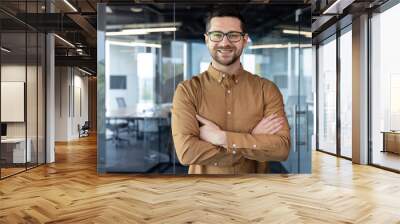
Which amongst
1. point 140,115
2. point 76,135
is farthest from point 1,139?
point 76,135

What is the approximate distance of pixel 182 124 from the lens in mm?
4699

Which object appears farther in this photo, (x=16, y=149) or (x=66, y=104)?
(x=66, y=104)

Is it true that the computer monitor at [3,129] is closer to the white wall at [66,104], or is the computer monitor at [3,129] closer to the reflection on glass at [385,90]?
the reflection on glass at [385,90]

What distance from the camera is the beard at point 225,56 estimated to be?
470 cm

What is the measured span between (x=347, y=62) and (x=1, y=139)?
7.91m

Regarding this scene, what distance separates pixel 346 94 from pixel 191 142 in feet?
21.9

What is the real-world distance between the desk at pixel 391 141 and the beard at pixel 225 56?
4640 millimetres

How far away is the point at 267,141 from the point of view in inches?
184

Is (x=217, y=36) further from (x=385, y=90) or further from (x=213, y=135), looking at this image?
(x=385, y=90)

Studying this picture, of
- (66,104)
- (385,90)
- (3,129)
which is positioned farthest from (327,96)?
(66,104)

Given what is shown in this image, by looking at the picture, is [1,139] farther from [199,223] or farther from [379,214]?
[379,214]

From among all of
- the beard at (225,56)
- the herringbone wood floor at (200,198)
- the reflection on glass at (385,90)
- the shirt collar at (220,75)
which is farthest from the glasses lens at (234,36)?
the reflection on glass at (385,90)

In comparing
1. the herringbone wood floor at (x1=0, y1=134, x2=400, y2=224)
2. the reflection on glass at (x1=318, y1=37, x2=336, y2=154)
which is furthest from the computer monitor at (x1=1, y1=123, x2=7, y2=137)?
the reflection on glass at (x1=318, y1=37, x2=336, y2=154)

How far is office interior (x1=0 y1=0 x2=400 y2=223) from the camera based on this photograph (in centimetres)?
582
